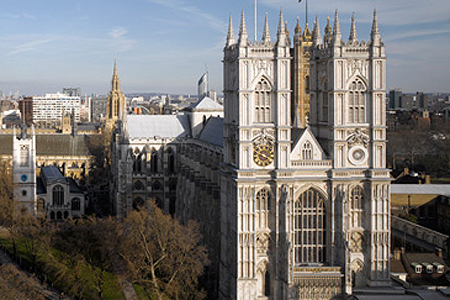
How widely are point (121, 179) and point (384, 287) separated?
35.3 metres

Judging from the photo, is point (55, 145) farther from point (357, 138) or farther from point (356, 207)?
point (357, 138)

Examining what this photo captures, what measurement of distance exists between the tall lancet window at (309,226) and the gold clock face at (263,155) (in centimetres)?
340

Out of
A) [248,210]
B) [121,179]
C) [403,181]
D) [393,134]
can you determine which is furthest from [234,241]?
[393,134]

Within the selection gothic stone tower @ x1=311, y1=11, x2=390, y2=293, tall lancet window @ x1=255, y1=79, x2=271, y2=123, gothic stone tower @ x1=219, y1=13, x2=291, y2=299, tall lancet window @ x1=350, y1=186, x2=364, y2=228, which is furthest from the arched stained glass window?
tall lancet window @ x1=350, y1=186, x2=364, y2=228

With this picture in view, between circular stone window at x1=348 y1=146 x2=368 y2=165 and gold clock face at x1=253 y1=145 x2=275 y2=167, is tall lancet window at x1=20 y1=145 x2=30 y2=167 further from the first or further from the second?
circular stone window at x1=348 y1=146 x2=368 y2=165

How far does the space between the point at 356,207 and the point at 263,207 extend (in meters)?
6.41

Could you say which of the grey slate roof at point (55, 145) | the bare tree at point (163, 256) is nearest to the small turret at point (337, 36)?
the bare tree at point (163, 256)

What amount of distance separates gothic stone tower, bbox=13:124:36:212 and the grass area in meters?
18.7

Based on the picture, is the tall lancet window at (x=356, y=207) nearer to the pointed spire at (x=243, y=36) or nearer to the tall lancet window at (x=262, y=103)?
the tall lancet window at (x=262, y=103)

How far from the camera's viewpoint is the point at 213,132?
63.2m

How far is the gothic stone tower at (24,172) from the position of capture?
74500mm

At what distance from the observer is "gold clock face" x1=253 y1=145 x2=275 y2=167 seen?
4419 centimetres

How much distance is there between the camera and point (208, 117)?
7350 cm

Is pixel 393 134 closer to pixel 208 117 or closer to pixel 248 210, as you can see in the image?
pixel 208 117
